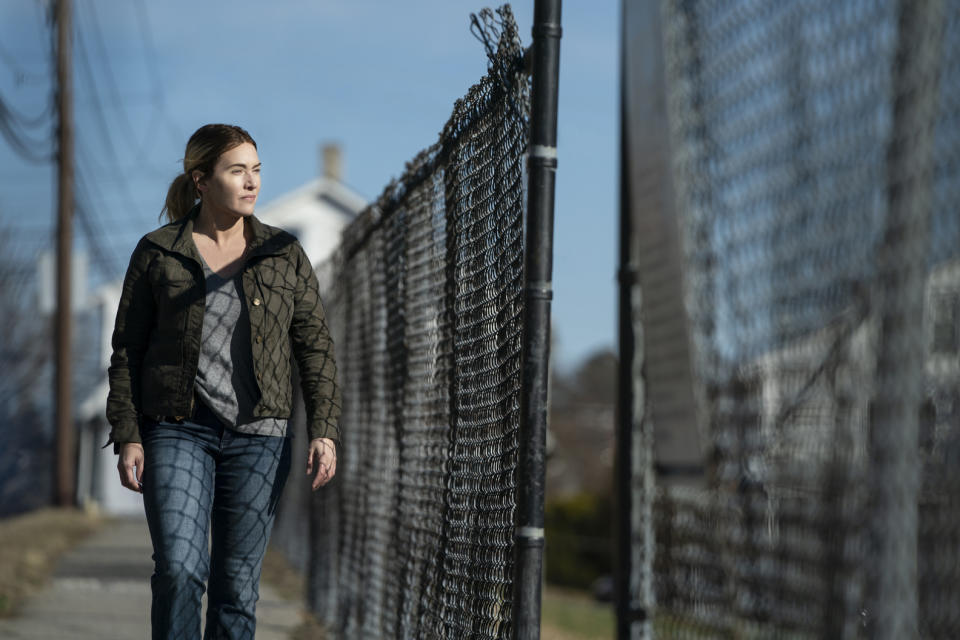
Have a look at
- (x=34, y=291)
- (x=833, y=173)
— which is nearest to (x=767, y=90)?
(x=833, y=173)

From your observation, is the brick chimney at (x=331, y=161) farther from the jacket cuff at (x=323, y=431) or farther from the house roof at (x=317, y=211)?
the jacket cuff at (x=323, y=431)

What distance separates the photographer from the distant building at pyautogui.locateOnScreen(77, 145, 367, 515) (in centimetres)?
3869

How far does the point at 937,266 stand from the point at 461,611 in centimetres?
227

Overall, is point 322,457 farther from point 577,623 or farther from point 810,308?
point 577,623

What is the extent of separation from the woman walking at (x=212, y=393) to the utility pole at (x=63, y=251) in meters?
19.0

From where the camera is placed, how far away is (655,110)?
2.60m

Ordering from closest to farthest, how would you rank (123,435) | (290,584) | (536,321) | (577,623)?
(536,321) → (123,435) → (290,584) → (577,623)

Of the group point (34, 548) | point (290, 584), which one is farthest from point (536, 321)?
point (34, 548)

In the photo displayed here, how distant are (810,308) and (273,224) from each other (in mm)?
37688

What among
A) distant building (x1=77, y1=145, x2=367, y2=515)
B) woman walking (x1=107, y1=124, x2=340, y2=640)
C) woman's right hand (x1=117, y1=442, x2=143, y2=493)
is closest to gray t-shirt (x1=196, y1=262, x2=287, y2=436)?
woman walking (x1=107, y1=124, x2=340, y2=640)

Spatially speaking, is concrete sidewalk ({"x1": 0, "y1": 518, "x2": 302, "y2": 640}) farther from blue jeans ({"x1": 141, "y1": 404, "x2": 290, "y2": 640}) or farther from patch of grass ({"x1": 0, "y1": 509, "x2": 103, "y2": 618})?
blue jeans ({"x1": 141, "y1": 404, "x2": 290, "y2": 640})

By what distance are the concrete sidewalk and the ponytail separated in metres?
3.37

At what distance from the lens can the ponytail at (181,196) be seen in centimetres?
414

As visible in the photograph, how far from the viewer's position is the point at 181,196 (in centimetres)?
416
